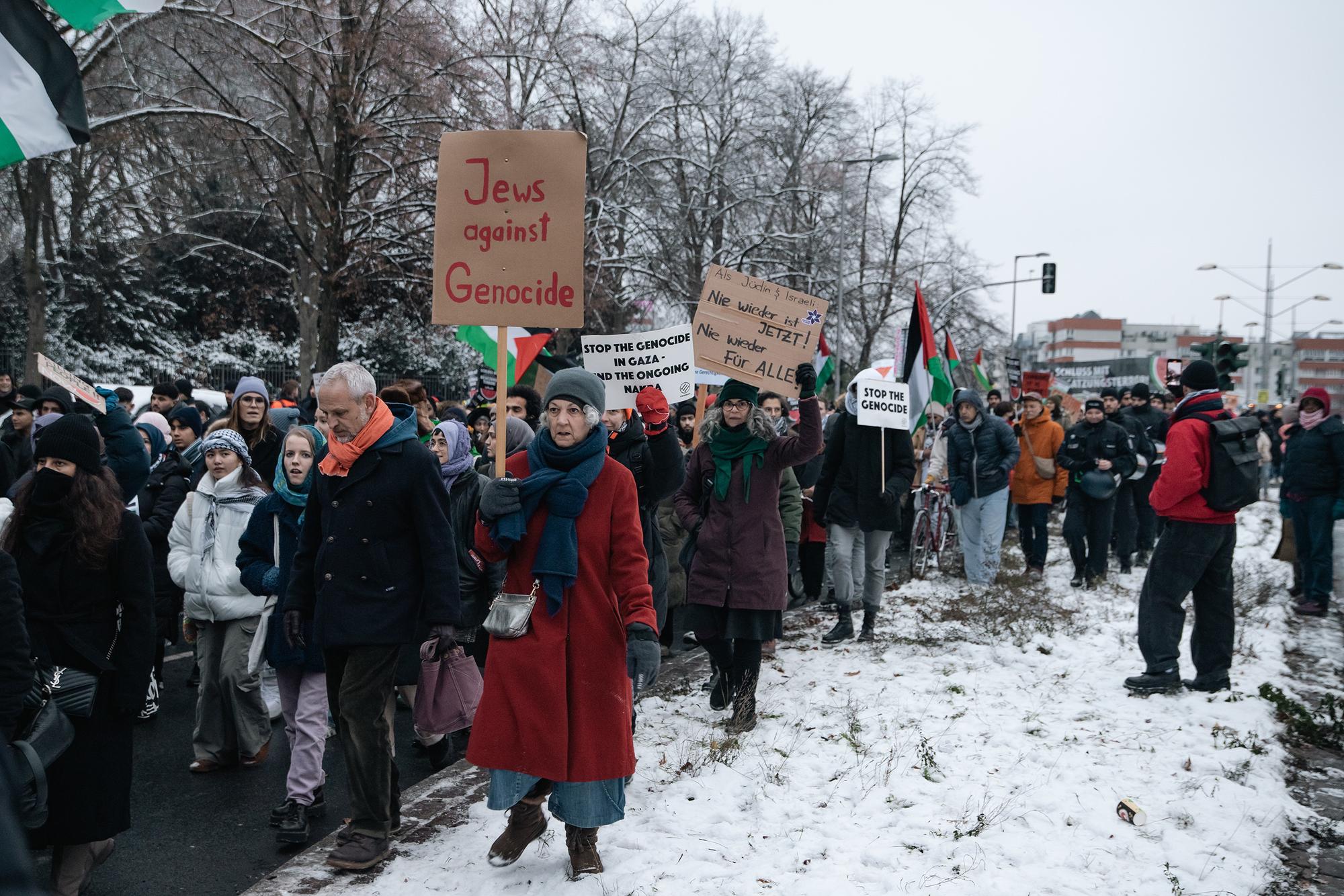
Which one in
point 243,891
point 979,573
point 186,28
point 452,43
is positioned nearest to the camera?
point 243,891

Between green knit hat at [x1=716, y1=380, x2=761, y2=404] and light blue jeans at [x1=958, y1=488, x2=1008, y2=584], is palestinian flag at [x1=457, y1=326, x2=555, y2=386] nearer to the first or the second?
green knit hat at [x1=716, y1=380, x2=761, y2=404]

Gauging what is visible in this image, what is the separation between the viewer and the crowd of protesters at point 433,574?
3.85 m

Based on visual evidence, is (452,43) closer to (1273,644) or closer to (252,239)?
(252,239)

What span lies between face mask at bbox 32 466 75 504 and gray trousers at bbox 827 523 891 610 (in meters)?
5.93

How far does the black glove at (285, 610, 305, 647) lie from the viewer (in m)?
4.31

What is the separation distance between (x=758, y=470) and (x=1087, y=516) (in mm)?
6422

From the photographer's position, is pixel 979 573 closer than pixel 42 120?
No

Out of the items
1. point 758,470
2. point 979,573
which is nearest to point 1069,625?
point 979,573

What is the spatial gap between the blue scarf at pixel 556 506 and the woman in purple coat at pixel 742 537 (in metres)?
2.15

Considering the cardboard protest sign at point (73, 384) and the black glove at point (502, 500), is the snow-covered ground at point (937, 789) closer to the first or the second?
the black glove at point (502, 500)

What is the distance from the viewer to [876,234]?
142ft

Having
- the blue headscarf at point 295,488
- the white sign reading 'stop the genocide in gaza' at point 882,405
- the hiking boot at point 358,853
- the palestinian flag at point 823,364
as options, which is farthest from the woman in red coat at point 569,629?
the palestinian flag at point 823,364

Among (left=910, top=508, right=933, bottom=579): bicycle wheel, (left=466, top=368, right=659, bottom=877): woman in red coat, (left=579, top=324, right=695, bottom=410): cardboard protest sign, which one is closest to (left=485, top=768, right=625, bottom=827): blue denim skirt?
(left=466, top=368, right=659, bottom=877): woman in red coat

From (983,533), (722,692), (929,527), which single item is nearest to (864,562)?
(983,533)
